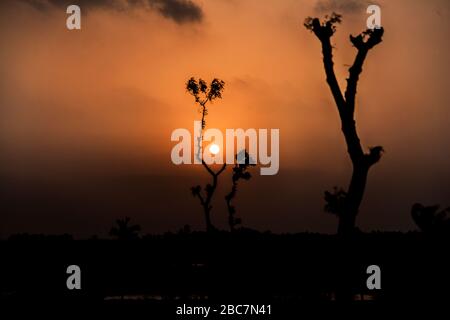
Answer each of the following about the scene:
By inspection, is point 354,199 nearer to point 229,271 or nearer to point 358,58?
point 358,58

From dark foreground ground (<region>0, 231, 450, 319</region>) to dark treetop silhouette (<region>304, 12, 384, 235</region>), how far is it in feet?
4.42

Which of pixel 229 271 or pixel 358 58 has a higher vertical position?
pixel 358 58

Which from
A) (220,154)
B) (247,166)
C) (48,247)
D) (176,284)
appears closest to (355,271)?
(176,284)

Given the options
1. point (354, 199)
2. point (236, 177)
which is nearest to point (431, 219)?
point (354, 199)

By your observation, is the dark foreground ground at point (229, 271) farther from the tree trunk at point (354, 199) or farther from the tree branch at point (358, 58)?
the tree branch at point (358, 58)

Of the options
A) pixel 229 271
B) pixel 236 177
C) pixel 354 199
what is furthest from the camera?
pixel 236 177

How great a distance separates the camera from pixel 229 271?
91.5ft

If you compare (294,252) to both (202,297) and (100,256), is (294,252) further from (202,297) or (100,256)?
(100,256)

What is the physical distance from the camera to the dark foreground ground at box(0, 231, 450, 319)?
23.8 meters

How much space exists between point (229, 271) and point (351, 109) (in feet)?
27.7

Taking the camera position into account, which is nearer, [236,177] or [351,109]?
[351,109]

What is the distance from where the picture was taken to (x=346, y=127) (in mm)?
23781

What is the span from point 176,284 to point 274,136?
11822 millimetres
